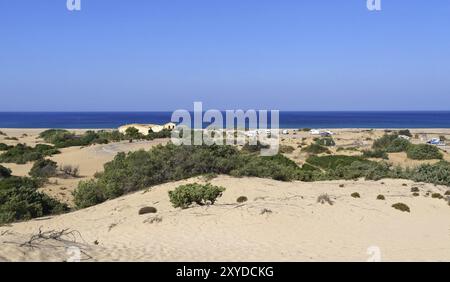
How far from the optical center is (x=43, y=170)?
2881 cm

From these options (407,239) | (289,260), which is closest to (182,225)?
(289,260)

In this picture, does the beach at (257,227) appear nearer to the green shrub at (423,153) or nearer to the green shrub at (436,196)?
the green shrub at (436,196)

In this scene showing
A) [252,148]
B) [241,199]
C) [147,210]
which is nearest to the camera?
[147,210]

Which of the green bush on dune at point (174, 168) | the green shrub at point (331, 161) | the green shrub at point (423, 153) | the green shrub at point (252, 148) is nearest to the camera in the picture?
the green bush on dune at point (174, 168)

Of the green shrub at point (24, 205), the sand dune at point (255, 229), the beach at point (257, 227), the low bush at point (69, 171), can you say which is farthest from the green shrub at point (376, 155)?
the green shrub at point (24, 205)

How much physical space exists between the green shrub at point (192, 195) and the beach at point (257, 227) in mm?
356

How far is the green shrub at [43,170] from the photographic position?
28375 millimetres

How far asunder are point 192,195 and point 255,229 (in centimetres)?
391

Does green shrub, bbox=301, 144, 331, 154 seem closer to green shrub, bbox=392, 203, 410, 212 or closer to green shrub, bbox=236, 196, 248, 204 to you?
green shrub, bbox=392, 203, 410, 212

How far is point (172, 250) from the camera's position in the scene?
36.5 ft

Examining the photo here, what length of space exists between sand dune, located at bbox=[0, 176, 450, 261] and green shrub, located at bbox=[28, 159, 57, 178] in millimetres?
10438

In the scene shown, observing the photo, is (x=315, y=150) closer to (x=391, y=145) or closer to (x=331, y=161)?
(x=331, y=161)

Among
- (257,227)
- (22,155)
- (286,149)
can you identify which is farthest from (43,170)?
(286,149)

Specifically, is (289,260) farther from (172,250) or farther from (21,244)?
(21,244)
